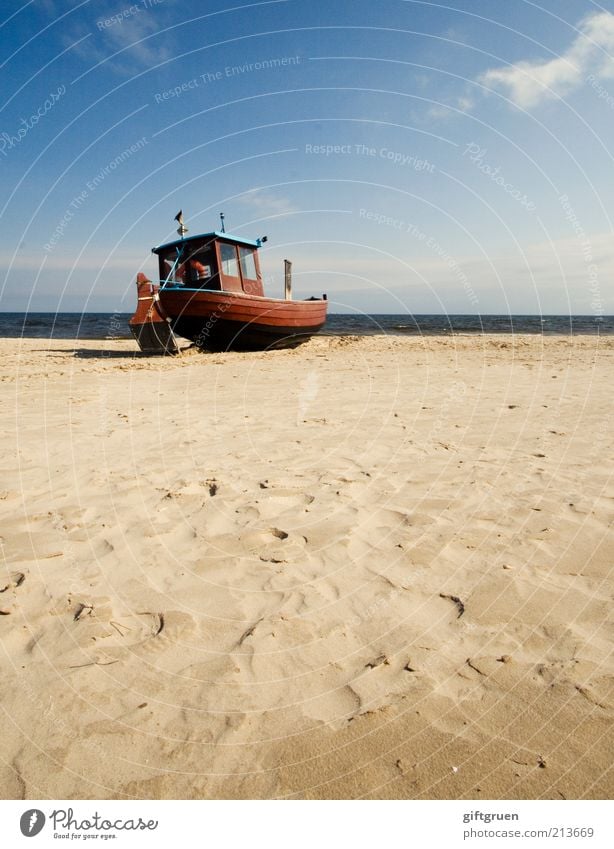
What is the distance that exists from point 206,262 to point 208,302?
191cm

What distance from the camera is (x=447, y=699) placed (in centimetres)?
204

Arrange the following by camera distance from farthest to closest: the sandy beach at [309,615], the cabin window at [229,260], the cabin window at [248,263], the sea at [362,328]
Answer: the sea at [362,328]
the cabin window at [248,263]
the cabin window at [229,260]
the sandy beach at [309,615]

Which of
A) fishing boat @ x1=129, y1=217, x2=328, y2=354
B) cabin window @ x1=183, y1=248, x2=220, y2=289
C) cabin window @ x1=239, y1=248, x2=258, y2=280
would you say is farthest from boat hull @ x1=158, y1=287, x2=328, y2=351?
cabin window @ x1=239, y1=248, x2=258, y2=280

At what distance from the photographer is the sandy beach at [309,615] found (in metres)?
1.78

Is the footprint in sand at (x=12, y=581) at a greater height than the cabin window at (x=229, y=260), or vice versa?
the cabin window at (x=229, y=260)

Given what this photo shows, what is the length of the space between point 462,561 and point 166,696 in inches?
74.4

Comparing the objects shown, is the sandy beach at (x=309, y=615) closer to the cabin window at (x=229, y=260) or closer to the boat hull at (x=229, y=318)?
the boat hull at (x=229, y=318)

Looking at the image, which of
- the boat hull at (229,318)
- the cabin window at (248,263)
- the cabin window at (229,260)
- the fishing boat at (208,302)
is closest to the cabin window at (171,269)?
the fishing boat at (208,302)

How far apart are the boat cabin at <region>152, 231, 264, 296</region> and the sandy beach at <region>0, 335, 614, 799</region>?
11394 mm

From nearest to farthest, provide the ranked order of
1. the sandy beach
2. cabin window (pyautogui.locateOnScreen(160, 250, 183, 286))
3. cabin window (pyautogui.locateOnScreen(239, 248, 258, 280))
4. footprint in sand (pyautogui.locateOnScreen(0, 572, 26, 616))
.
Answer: the sandy beach → footprint in sand (pyautogui.locateOnScreen(0, 572, 26, 616)) → cabin window (pyautogui.locateOnScreen(160, 250, 183, 286)) → cabin window (pyautogui.locateOnScreen(239, 248, 258, 280))

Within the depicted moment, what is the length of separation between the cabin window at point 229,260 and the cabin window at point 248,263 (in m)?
0.41

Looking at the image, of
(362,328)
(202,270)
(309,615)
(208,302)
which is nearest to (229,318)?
(208,302)

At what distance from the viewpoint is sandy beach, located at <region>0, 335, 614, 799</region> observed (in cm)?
178

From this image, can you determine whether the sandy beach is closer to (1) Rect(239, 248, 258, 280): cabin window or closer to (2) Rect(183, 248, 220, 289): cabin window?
(2) Rect(183, 248, 220, 289): cabin window
